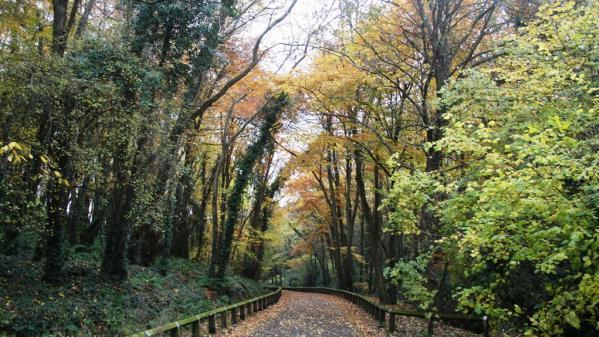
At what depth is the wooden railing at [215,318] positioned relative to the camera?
7114 mm

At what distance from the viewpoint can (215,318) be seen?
11688mm

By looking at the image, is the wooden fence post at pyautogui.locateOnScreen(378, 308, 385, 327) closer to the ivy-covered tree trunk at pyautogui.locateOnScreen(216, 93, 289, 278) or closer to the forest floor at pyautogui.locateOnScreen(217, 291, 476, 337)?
the forest floor at pyautogui.locateOnScreen(217, 291, 476, 337)

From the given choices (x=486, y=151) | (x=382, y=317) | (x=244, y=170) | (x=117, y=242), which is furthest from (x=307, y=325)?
(x=244, y=170)

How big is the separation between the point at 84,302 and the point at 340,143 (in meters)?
10.1

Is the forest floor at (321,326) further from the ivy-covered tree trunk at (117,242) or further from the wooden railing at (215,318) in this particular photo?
the ivy-covered tree trunk at (117,242)

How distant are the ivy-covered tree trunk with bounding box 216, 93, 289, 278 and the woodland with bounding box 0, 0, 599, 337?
3.9 inches

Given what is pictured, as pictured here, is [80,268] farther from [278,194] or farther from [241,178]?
[278,194]

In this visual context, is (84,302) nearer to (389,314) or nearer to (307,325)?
(307,325)

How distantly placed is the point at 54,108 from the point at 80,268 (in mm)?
4984

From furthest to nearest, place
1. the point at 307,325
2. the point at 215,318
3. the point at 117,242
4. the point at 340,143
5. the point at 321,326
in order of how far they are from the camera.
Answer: the point at 340,143, the point at 307,325, the point at 321,326, the point at 215,318, the point at 117,242

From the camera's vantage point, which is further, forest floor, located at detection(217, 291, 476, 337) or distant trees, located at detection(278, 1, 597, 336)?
forest floor, located at detection(217, 291, 476, 337)

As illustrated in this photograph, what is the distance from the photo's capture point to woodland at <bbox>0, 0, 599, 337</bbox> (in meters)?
4.49

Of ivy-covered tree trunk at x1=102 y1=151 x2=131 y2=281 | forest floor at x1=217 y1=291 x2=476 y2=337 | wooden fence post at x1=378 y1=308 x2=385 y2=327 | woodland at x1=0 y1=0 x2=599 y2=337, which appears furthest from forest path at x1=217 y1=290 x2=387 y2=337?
ivy-covered tree trunk at x1=102 y1=151 x2=131 y2=281

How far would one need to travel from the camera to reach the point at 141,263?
653 inches
